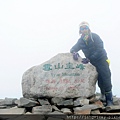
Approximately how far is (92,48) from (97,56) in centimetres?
29

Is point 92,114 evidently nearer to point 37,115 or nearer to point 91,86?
point 91,86

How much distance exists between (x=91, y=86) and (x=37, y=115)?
65.3 inches

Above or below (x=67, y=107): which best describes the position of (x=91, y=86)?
above

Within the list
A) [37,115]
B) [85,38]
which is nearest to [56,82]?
[37,115]

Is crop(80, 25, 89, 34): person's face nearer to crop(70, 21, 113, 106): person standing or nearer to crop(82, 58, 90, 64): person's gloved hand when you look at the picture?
crop(70, 21, 113, 106): person standing

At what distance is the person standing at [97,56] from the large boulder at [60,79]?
21 cm

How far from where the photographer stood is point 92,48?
717 centimetres

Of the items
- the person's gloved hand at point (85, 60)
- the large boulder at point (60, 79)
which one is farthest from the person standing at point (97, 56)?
the large boulder at point (60, 79)

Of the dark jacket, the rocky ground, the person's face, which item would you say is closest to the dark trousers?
the dark jacket

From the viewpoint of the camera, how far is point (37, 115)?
20.3ft

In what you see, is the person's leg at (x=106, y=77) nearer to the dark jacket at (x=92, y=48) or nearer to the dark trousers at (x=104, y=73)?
the dark trousers at (x=104, y=73)

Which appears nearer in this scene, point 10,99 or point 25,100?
point 25,100

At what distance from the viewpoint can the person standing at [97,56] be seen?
6953mm

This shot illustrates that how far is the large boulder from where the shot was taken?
6.71 metres
